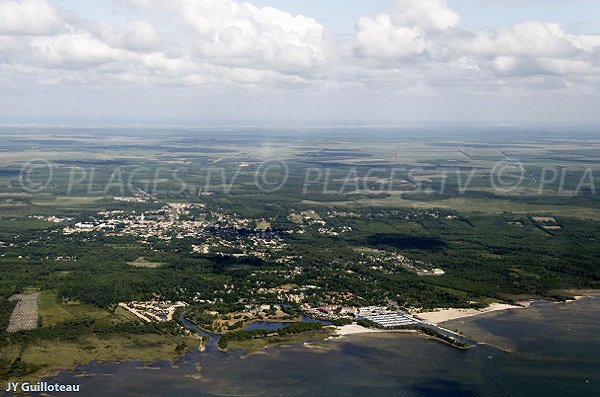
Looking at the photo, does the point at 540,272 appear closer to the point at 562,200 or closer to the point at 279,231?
the point at 279,231

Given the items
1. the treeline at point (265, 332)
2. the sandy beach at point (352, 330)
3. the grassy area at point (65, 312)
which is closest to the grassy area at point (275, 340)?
the treeline at point (265, 332)

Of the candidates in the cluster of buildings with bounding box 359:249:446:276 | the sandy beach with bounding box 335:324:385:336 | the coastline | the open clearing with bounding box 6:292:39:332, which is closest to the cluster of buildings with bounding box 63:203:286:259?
the cluster of buildings with bounding box 359:249:446:276

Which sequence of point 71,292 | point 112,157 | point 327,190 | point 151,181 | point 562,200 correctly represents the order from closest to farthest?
point 71,292, point 562,200, point 327,190, point 151,181, point 112,157

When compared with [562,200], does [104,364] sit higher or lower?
lower

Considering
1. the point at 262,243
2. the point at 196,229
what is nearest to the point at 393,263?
the point at 262,243

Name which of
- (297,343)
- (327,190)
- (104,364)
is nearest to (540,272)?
(297,343)

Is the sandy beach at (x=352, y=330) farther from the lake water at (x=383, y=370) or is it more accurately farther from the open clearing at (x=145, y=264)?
the open clearing at (x=145, y=264)

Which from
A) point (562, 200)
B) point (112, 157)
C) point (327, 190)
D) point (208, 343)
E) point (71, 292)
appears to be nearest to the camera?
point (208, 343)

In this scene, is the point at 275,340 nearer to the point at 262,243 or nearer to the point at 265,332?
the point at 265,332

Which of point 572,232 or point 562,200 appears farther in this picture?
point 562,200
